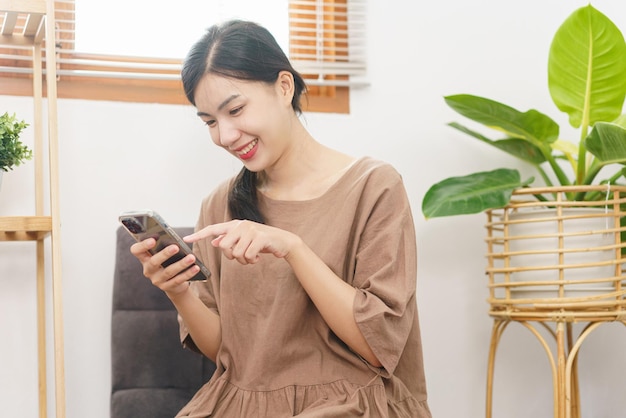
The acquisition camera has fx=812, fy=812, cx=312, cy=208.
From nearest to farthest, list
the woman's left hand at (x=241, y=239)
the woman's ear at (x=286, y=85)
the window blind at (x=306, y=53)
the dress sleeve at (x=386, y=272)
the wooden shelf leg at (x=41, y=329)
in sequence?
the woman's left hand at (x=241, y=239) → the dress sleeve at (x=386, y=272) → the woman's ear at (x=286, y=85) → the wooden shelf leg at (x=41, y=329) → the window blind at (x=306, y=53)

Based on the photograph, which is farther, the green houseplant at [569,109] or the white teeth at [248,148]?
the green houseplant at [569,109]

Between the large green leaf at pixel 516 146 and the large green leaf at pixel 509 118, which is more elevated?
the large green leaf at pixel 509 118

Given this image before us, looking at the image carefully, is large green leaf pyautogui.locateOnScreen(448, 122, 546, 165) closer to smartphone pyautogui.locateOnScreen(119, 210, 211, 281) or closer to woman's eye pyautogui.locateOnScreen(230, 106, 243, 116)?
woman's eye pyautogui.locateOnScreen(230, 106, 243, 116)

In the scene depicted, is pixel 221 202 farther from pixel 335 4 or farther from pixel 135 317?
pixel 335 4

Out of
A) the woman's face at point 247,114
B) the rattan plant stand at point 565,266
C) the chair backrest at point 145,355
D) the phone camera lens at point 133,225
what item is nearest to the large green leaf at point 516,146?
the rattan plant stand at point 565,266

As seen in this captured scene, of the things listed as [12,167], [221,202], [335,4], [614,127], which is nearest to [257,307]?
[221,202]

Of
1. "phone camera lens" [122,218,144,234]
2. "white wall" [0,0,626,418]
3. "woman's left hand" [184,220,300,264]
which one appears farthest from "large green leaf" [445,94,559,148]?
"phone camera lens" [122,218,144,234]

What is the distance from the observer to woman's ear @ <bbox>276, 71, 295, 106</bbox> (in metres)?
1.34

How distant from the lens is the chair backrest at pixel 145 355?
148cm

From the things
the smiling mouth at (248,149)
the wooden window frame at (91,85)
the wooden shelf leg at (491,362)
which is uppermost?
the wooden window frame at (91,85)

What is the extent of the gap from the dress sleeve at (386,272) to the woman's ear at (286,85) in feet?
0.65

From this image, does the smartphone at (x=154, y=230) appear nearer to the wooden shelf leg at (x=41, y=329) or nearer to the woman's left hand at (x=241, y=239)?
the woman's left hand at (x=241, y=239)

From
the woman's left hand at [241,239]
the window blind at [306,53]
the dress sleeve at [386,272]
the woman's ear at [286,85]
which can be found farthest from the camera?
the window blind at [306,53]

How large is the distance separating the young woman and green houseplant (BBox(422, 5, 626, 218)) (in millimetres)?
359
